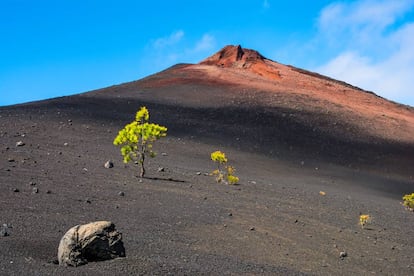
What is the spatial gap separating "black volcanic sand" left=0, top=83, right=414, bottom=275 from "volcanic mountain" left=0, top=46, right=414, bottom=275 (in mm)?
42

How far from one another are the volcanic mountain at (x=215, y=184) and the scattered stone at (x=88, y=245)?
0.45ft

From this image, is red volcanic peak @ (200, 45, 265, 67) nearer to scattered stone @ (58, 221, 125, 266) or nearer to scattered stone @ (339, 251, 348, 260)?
scattered stone @ (339, 251, 348, 260)

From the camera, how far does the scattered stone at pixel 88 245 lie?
5.82 meters

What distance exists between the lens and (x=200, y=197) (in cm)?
1108

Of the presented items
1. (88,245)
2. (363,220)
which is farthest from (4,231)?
(363,220)

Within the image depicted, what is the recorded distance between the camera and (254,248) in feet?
25.5

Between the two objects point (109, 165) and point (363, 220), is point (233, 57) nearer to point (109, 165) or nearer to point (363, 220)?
point (109, 165)

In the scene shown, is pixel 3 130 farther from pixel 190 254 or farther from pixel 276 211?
pixel 190 254

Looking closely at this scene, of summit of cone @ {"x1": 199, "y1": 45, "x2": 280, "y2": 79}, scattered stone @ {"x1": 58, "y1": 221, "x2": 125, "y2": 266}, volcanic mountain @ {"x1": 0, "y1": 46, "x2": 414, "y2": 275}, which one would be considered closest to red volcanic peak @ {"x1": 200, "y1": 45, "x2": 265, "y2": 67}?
summit of cone @ {"x1": 199, "y1": 45, "x2": 280, "y2": 79}

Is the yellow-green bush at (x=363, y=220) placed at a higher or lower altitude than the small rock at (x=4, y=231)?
lower

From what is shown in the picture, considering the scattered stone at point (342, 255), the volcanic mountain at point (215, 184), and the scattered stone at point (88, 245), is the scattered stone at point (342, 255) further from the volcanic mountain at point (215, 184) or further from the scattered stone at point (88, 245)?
the scattered stone at point (88, 245)

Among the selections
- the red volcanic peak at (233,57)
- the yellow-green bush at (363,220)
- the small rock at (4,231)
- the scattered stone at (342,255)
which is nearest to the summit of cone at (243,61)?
the red volcanic peak at (233,57)

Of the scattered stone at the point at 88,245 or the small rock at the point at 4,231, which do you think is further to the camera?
the small rock at the point at 4,231

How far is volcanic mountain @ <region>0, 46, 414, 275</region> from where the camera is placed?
7207 mm
